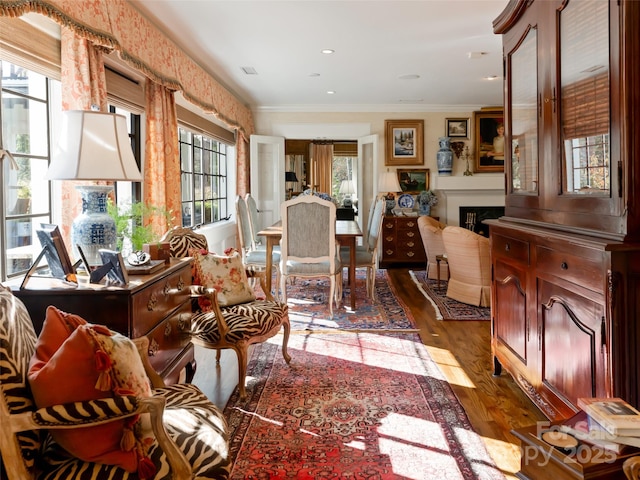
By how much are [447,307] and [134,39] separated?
11.9 ft

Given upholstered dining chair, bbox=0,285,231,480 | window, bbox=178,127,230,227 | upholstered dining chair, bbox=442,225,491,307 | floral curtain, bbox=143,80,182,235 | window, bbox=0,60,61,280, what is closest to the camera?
upholstered dining chair, bbox=0,285,231,480

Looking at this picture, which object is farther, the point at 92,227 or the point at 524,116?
the point at 524,116

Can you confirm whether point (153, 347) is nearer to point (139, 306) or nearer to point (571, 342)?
point (139, 306)

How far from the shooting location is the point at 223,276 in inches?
129

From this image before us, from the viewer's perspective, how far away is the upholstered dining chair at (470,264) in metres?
5.07

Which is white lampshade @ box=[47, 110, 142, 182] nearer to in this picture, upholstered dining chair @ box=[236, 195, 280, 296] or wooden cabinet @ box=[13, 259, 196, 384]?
wooden cabinet @ box=[13, 259, 196, 384]

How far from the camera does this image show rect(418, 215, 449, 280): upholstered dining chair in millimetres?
6320

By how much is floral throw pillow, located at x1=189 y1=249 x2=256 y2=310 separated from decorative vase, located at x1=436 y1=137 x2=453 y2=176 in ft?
18.7

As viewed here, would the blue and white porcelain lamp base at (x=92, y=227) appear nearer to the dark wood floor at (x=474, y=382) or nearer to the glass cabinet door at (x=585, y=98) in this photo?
the dark wood floor at (x=474, y=382)

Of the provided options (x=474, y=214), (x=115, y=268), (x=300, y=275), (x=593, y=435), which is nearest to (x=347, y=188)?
(x=474, y=214)

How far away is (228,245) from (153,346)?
506 cm

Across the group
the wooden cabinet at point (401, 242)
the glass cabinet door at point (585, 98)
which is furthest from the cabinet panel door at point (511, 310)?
the wooden cabinet at point (401, 242)

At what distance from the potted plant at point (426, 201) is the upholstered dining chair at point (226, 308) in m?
5.34

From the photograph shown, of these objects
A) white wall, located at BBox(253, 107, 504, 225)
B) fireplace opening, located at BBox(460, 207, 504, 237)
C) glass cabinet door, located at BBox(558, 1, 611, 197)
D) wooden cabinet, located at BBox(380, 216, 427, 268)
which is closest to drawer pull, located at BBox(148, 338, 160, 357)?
glass cabinet door, located at BBox(558, 1, 611, 197)
